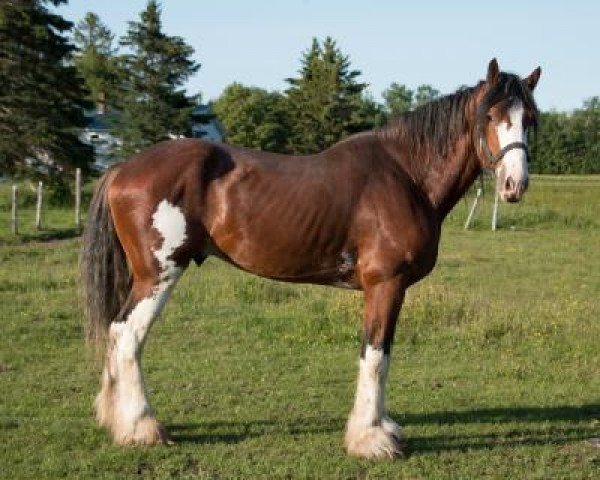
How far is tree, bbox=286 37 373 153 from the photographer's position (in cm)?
3972

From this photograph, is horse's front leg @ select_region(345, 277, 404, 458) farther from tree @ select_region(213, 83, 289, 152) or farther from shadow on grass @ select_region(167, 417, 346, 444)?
tree @ select_region(213, 83, 289, 152)

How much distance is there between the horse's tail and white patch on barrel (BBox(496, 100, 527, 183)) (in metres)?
2.57

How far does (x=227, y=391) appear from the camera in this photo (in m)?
6.04

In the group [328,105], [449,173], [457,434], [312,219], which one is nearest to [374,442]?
[457,434]

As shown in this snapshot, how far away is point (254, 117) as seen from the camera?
180 feet

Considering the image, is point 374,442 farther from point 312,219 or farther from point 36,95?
point 36,95

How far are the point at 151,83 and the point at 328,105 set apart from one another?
11.8 metres

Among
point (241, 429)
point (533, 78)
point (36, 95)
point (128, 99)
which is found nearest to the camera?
point (533, 78)

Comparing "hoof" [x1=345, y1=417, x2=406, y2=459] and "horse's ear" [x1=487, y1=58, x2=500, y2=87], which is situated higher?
"horse's ear" [x1=487, y1=58, x2=500, y2=87]

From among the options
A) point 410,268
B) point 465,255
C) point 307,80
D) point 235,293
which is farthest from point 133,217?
point 307,80

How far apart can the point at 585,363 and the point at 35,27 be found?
884 inches

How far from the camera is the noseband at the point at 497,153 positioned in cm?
418

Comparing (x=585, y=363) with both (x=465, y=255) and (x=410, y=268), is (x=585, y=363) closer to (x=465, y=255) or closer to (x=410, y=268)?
(x=410, y=268)

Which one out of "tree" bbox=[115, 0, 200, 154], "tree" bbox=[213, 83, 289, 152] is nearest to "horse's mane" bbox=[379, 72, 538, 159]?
"tree" bbox=[115, 0, 200, 154]
